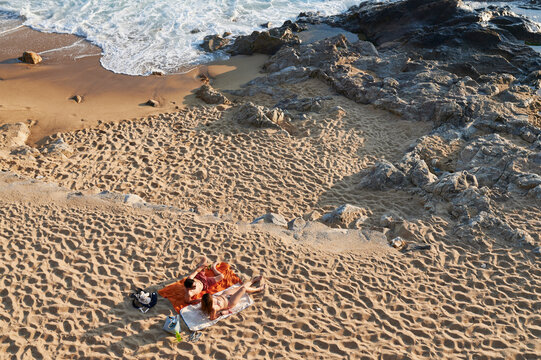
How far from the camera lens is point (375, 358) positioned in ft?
19.4

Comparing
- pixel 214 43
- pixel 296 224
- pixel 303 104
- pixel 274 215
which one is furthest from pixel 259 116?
pixel 214 43

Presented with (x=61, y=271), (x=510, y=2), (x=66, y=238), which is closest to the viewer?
(x=61, y=271)

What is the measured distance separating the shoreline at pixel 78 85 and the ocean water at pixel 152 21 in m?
0.77

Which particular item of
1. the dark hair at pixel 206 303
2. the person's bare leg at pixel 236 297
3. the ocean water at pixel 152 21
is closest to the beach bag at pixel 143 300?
the dark hair at pixel 206 303

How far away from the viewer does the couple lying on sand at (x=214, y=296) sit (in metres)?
6.36

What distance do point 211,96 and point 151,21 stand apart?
863 centimetres

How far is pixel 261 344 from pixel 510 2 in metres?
23.3

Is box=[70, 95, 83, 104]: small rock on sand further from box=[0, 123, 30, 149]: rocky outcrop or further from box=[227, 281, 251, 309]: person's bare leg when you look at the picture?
box=[227, 281, 251, 309]: person's bare leg

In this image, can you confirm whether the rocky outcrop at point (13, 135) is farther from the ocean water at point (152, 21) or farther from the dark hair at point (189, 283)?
the dark hair at point (189, 283)

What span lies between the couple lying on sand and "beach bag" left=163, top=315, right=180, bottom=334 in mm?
410

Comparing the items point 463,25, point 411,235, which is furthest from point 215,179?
point 463,25

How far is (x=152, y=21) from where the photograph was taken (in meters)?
19.2

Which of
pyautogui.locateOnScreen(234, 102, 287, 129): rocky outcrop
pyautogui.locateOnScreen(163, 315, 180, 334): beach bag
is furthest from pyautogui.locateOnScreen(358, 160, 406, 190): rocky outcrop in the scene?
pyautogui.locateOnScreen(163, 315, 180, 334): beach bag

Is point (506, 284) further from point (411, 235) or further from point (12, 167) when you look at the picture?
point (12, 167)
